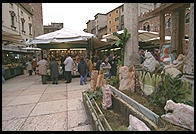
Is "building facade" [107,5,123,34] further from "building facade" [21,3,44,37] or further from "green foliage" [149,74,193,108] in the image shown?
"green foliage" [149,74,193,108]

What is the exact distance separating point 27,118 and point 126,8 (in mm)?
4080

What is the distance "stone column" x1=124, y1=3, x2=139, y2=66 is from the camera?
4.38 metres

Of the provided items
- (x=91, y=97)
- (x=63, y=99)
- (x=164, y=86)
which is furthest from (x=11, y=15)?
(x=164, y=86)

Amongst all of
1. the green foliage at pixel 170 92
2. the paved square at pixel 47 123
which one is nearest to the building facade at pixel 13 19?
the paved square at pixel 47 123

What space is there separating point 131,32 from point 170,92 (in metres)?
2.32

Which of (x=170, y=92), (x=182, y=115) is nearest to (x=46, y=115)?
(x=170, y=92)

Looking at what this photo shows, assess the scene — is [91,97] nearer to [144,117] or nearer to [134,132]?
[144,117]

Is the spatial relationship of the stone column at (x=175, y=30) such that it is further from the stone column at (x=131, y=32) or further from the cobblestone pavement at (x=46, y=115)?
the cobblestone pavement at (x=46, y=115)

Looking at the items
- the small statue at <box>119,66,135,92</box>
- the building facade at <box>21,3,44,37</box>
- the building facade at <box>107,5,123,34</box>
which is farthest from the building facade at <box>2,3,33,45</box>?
the building facade at <box>107,5,123,34</box>

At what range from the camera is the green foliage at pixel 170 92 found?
8.59 feet

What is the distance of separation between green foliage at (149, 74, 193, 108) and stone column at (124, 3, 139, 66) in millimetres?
1678

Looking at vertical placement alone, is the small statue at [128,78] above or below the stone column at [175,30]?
below

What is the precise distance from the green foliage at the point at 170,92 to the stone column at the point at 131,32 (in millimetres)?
1678

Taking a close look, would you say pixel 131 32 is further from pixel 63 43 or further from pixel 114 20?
pixel 114 20
